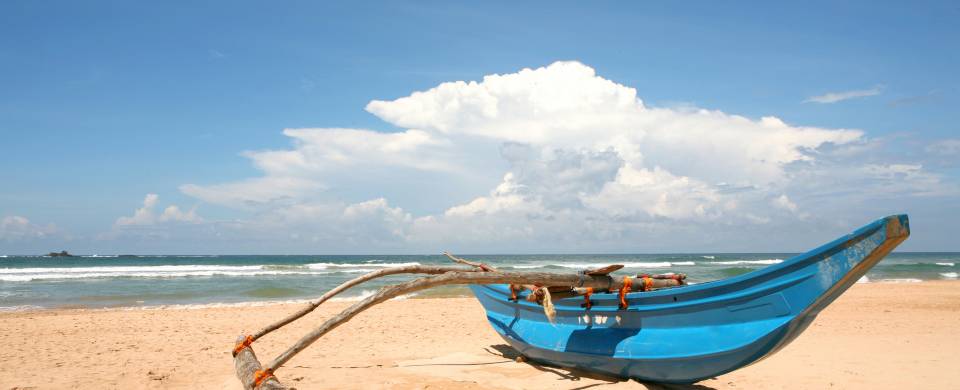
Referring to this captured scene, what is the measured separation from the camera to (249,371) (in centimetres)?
464

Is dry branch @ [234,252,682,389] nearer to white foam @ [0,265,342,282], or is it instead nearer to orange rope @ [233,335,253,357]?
orange rope @ [233,335,253,357]

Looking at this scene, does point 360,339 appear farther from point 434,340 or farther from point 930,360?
point 930,360

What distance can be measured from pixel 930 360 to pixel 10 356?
1185 cm

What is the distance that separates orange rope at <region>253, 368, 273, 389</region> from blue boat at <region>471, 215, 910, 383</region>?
9.11 feet

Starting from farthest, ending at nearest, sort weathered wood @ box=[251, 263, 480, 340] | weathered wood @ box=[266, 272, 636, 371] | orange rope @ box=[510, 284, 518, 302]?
orange rope @ box=[510, 284, 518, 302]
weathered wood @ box=[251, 263, 480, 340]
weathered wood @ box=[266, 272, 636, 371]

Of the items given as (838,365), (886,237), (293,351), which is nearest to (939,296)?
(838,365)

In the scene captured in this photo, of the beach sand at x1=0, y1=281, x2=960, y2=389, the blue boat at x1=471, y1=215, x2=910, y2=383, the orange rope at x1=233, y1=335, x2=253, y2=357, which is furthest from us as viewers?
the beach sand at x1=0, y1=281, x2=960, y2=389

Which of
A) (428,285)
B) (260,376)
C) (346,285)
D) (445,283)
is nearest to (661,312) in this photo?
(445,283)

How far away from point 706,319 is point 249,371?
3690 mm

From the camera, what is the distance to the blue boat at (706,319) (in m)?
3.78

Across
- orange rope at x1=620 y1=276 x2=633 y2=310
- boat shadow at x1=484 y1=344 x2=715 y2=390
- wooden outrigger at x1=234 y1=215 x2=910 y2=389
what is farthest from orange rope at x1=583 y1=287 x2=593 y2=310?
boat shadow at x1=484 y1=344 x2=715 y2=390

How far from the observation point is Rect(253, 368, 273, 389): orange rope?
14.1 ft

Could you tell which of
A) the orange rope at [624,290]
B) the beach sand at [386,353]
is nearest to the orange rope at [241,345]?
the beach sand at [386,353]

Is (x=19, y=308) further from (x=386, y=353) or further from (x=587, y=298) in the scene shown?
(x=587, y=298)
